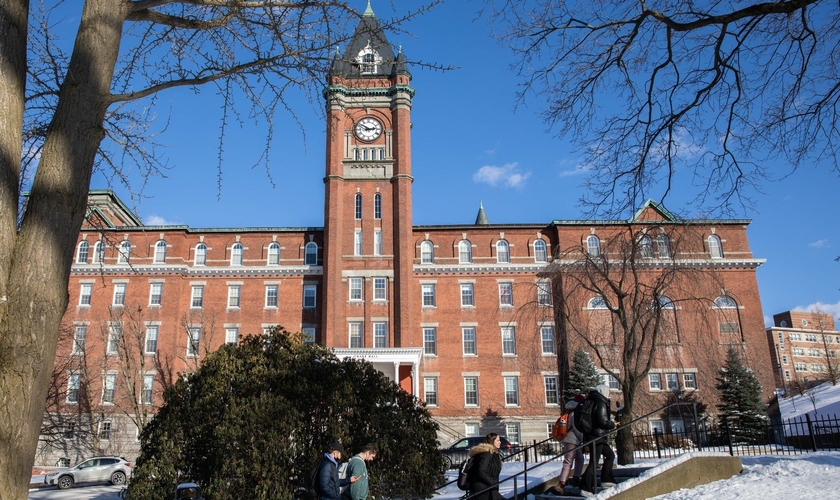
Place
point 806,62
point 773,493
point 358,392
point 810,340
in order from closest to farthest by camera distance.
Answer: point 806,62 → point 773,493 → point 358,392 → point 810,340

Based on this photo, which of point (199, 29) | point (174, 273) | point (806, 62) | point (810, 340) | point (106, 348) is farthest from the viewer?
point (810, 340)

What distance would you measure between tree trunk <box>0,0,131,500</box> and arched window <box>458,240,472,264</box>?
40.2m

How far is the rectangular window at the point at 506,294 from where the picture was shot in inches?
1781

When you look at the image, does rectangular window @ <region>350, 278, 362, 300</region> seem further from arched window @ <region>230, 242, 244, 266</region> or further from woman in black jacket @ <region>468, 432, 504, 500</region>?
woman in black jacket @ <region>468, 432, 504, 500</region>

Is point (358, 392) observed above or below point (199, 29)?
below

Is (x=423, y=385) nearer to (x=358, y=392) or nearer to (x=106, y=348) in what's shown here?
(x=106, y=348)

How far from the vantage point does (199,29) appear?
303 inches

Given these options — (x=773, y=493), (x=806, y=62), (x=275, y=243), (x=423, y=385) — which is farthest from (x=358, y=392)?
(x=275, y=243)

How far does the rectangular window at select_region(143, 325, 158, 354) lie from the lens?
1724 inches

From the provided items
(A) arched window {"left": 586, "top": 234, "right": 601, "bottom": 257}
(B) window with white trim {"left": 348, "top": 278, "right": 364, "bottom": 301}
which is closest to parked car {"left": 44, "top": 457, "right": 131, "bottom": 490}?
(B) window with white trim {"left": 348, "top": 278, "right": 364, "bottom": 301}

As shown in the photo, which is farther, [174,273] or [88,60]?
[174,273]

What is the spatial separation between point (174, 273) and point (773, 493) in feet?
136

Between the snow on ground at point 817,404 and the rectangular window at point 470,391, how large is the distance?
26378 millimetres

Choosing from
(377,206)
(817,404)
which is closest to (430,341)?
(377,206)
